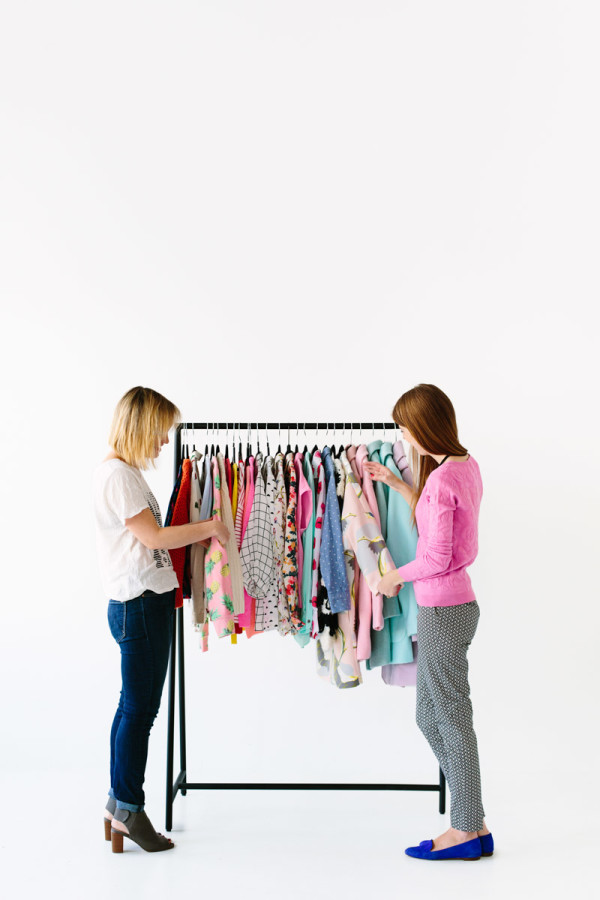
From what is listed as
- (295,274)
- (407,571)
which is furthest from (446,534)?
(295,274)

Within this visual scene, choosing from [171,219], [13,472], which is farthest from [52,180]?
[13,472]

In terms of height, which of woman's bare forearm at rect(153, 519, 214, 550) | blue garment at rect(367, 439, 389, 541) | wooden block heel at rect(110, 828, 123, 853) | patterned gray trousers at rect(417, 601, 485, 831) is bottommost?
wooden block heel at rect(110, 828, 123, 853)

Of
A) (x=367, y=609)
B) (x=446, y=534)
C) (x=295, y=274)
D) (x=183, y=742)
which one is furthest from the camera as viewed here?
(x=295, y=274)

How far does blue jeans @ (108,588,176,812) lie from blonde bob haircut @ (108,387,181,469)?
1.67ft

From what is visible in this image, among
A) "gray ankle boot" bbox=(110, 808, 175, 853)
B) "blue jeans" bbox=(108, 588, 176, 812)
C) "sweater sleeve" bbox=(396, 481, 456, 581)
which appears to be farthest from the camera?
"gray ankle boot" bbox=(110, 808, 175, 853)

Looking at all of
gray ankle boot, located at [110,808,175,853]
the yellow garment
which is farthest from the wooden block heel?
the yellow garment

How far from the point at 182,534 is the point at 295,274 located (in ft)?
6.33

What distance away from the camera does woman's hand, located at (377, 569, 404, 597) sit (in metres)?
2.88

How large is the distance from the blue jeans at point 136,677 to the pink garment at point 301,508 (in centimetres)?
53

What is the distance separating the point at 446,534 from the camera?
2.71 metres

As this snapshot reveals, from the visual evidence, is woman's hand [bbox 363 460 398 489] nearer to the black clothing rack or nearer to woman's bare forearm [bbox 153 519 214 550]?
the black clothing rack

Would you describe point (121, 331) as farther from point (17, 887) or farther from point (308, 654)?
point (17, 887)

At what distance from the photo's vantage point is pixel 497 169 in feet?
14.0

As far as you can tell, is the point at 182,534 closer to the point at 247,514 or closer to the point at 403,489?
the point at 247,514
